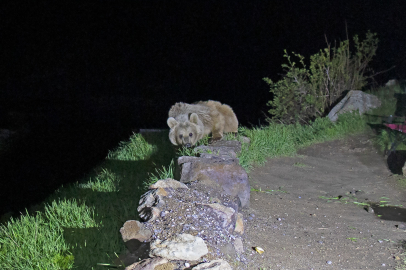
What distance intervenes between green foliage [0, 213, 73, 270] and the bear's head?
7.23 feet

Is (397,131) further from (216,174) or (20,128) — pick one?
(20,128)

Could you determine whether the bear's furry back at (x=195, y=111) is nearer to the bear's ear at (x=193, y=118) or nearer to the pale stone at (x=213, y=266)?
the bear's ear at (x=193, y=118)

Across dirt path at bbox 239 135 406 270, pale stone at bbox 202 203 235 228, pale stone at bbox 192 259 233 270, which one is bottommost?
dirt path at bbox 239 135 406 270

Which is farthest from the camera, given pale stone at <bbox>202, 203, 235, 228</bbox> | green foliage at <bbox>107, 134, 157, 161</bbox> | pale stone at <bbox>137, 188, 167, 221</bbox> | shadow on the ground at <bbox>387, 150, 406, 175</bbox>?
green foliage at <bbox>107, 134, 157, 161</bbox>

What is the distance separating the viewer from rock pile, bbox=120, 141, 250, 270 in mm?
2275

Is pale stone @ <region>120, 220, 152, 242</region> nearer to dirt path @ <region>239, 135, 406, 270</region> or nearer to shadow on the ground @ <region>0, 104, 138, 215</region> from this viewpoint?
dirt path @ <region>239, 135, 406, 270</region>

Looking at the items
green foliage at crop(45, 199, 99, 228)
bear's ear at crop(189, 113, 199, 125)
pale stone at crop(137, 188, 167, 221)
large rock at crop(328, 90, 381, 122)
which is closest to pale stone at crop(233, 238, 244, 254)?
pale stone at crop(137, 188, 167, 221)

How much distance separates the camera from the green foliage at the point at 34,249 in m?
2.96

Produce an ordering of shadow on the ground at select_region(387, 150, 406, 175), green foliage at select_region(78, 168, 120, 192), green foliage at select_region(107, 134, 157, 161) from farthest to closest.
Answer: green foliage at select_region(107, 134, 157, 161) < shadow on the ground at select_region(387, 150, 406, 175) < green foliage at select_region(78, 168, 120, 192)

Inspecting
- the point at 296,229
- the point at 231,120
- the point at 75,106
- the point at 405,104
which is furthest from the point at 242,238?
the point at 75,106

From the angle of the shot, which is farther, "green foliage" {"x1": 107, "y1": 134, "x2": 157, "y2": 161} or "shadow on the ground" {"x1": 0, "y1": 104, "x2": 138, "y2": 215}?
"shadow on the ground" {"x1": 0, "y1": 104, "x2": 138, "y2": 215}

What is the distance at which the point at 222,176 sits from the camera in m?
3.60

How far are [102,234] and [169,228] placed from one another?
3.45ft

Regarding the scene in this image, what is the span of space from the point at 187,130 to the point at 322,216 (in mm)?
2290
